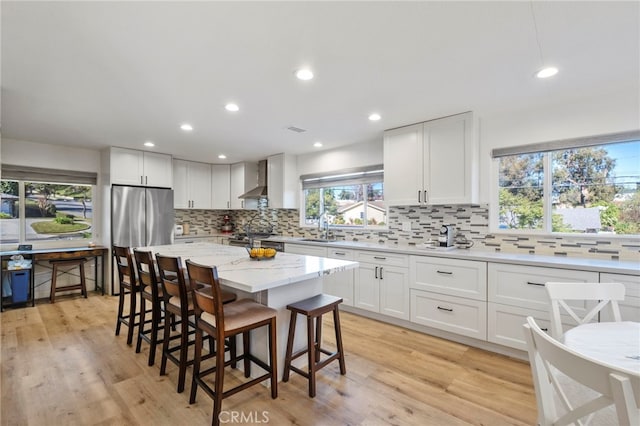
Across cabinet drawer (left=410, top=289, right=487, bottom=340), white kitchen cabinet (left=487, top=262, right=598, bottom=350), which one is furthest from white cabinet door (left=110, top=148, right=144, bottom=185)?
white kitchen cabinet (left=487, top=262, right=598, bottom=350)

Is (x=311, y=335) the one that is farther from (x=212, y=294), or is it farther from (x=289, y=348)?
(x=212, y=294)

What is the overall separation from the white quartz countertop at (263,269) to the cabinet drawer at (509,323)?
1439mm

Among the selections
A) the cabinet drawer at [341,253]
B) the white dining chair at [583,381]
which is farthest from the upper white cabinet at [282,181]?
the white dining chair at [583,381]

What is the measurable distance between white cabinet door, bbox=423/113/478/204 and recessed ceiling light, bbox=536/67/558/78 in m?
0.80

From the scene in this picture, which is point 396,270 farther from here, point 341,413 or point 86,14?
point 86,14

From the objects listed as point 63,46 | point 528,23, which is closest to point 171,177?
point 63,46

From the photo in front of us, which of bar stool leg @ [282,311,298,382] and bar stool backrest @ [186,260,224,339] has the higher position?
bar stool backrest @ [186,260,224,339]

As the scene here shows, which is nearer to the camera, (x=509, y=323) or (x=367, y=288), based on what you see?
(x=509, y=323)

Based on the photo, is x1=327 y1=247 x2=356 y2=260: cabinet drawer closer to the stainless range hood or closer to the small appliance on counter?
the stainless range hood

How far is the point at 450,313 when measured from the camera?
2.95 meters

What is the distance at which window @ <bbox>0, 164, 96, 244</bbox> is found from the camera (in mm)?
4254

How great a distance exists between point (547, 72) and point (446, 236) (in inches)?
69.1

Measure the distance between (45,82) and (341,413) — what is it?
3.34m

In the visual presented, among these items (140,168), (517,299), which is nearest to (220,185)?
(140,168)
